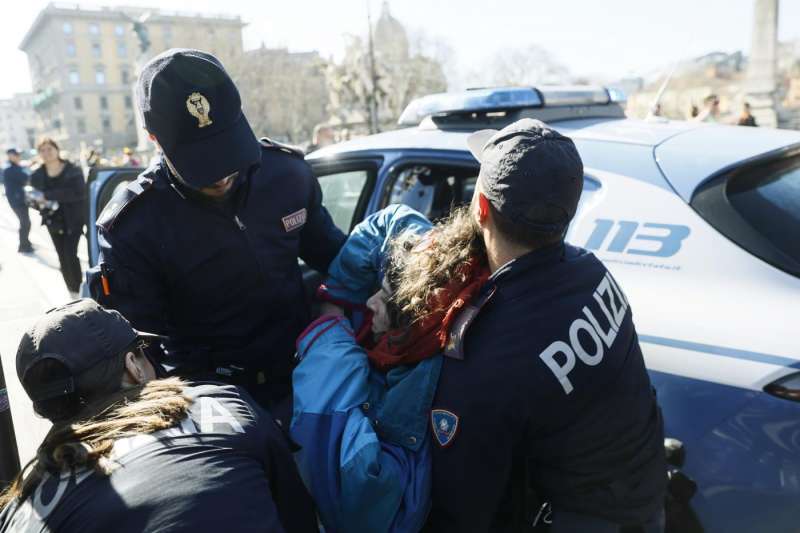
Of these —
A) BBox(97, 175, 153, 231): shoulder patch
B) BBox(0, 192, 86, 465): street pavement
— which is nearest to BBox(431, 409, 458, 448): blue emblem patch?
BBox(97, 175, 153, 231): shoulder patch

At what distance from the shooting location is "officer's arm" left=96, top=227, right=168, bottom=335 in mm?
1638

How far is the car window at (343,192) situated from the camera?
304cm

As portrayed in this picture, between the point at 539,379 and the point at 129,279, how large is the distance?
1.11m

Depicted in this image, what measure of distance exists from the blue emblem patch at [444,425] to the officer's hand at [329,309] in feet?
1.61

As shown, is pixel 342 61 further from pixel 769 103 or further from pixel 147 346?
pixel 147 346

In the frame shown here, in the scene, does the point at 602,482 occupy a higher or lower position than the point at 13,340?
higher

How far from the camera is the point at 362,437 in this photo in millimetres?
1303

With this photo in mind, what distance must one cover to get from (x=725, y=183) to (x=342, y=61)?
132ft

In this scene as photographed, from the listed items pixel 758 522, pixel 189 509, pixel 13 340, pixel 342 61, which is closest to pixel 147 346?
pixel 189 509

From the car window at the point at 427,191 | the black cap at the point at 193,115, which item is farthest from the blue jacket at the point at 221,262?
the car window at the point at 427,191

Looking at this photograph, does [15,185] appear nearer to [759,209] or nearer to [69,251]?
[69,251]

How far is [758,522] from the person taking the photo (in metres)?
1.47

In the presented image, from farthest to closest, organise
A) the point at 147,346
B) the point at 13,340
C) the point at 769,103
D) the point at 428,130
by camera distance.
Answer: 1. the point at 769,103
2. the point at 13,340
3. the point at 428,130
4. the point at 147,346

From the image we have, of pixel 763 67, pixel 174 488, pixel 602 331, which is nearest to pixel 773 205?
pixel 602 331
